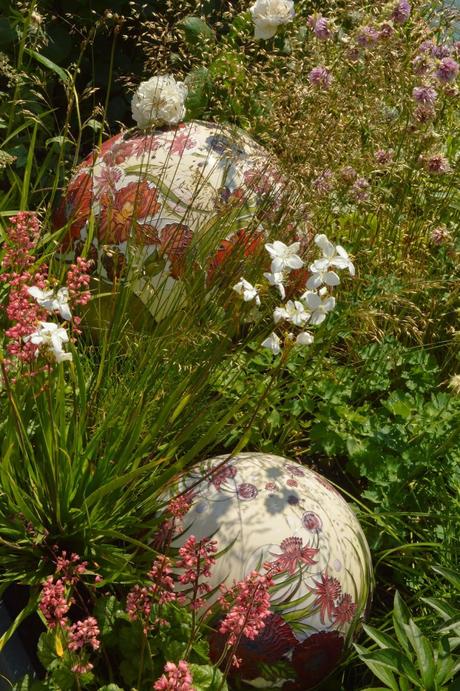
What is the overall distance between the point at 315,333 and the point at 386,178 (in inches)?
25.4

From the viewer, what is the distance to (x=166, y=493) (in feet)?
7.47

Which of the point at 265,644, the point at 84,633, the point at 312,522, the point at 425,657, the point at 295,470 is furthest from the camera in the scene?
the point at 295,470

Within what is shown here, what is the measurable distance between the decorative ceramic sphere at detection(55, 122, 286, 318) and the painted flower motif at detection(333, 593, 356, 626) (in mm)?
1049

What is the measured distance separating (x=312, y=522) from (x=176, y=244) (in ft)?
3.73

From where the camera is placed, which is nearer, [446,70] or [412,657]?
[412,657]

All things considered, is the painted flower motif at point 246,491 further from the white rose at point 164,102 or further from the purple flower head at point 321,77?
the white rose at point 164,102

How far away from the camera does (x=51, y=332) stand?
5.09ft

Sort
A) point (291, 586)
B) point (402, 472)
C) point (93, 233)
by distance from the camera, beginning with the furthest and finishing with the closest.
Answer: point (93, 233) → point (402, 472) → point (291, 586)

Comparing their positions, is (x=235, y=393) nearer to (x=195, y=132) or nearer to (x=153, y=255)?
(x=153, y=255)

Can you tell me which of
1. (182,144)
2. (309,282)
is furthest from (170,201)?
(309,282)

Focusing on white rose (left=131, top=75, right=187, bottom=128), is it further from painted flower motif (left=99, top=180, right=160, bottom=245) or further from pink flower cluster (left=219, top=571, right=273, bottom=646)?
pink flower cluster (left=219, top=571, right=273, bottom=646)

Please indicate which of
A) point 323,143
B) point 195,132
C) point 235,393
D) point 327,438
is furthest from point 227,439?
point 195,132

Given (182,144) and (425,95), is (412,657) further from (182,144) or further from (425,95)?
(182,144)

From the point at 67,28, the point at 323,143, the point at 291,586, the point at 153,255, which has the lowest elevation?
the point at 291,586
